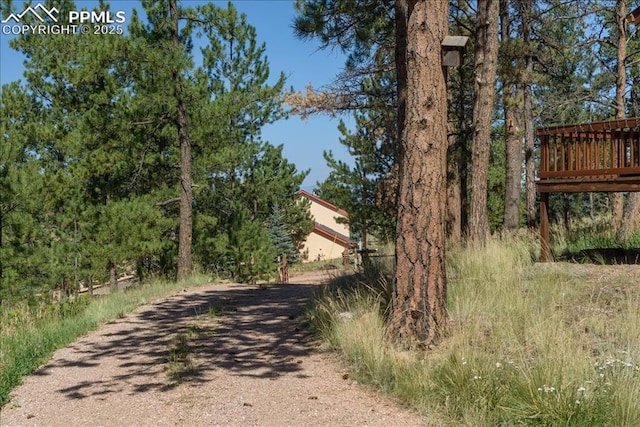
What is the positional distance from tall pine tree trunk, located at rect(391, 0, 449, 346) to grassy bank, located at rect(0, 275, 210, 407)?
3689 millimetres

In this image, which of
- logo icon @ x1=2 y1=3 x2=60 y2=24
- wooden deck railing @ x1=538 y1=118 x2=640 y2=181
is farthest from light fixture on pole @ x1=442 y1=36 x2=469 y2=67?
logo icon @ x1=2 y1=3 x2=60 y2=24

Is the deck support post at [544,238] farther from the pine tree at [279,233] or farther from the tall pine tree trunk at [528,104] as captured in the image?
the pine tree at [279,233]

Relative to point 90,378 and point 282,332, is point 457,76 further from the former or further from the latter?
point 90,378

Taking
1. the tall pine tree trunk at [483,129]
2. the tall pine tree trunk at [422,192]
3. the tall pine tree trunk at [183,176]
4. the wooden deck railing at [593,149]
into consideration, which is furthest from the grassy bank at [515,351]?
the tall pine tree trunk at [183,176]

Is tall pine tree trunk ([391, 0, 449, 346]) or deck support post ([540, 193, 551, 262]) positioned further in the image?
deck support post ([540, 193, 551, 262])

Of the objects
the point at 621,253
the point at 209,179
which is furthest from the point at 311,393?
the point at 209,179

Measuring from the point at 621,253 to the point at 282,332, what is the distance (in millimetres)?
5570

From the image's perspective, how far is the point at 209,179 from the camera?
26.0 m

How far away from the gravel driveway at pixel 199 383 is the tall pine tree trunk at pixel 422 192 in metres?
0.92

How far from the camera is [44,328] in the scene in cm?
823

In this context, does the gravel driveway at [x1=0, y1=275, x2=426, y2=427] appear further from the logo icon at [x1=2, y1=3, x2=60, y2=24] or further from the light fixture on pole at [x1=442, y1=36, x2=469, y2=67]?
the logo icon at [x1=2, y1=3, x2=60, y2=24]

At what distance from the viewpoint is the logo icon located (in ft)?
65.1

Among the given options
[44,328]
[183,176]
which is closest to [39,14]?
[183,176]

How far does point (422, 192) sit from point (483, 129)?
19.2 feet
